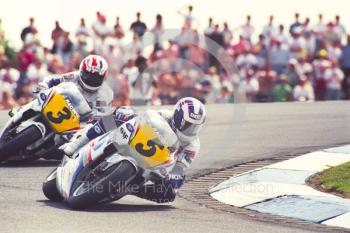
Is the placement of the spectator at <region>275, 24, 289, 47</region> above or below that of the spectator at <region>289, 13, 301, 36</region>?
below

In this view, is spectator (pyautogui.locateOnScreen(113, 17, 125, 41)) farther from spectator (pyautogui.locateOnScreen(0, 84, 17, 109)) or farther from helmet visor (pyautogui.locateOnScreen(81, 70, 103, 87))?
helmet visor (pyautogui.locateOnScreen(81, 70, 103, 87))

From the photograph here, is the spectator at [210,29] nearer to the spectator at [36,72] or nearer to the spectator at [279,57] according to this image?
the spectator at [279,57]

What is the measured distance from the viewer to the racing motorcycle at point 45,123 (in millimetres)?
14247

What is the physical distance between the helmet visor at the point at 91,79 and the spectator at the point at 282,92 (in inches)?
435

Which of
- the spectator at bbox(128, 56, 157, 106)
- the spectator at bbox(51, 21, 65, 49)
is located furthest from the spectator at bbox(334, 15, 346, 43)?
the spectator at bbox(51, 21, 65, 49)

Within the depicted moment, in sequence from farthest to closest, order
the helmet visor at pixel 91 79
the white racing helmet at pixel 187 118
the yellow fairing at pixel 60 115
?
the helmet visor at pixel 91 79 < the yellow fairing at pixel 60 115 < the white racing helmet at pixel 187 118

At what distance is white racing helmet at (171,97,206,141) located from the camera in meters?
11.0

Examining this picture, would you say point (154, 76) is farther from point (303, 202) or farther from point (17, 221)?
point (17, 221)

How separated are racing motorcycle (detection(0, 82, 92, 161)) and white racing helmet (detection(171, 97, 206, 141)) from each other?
3479mm

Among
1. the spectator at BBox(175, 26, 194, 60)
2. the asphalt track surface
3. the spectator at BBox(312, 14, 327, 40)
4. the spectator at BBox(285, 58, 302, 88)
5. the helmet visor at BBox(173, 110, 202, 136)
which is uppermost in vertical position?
the spectator at BBox(312, 14, 327, 40)

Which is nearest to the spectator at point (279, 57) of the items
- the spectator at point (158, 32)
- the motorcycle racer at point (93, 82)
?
the spectator at point (158, 32)

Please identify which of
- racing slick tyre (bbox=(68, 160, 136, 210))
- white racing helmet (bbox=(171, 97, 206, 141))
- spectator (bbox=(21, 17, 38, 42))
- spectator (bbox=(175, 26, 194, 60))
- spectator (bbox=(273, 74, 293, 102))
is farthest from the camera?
spectator (bbox=(273, 74, 293, 102))

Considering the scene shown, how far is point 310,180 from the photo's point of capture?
12984 mm

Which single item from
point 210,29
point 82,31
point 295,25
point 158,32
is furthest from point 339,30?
point 82,31
